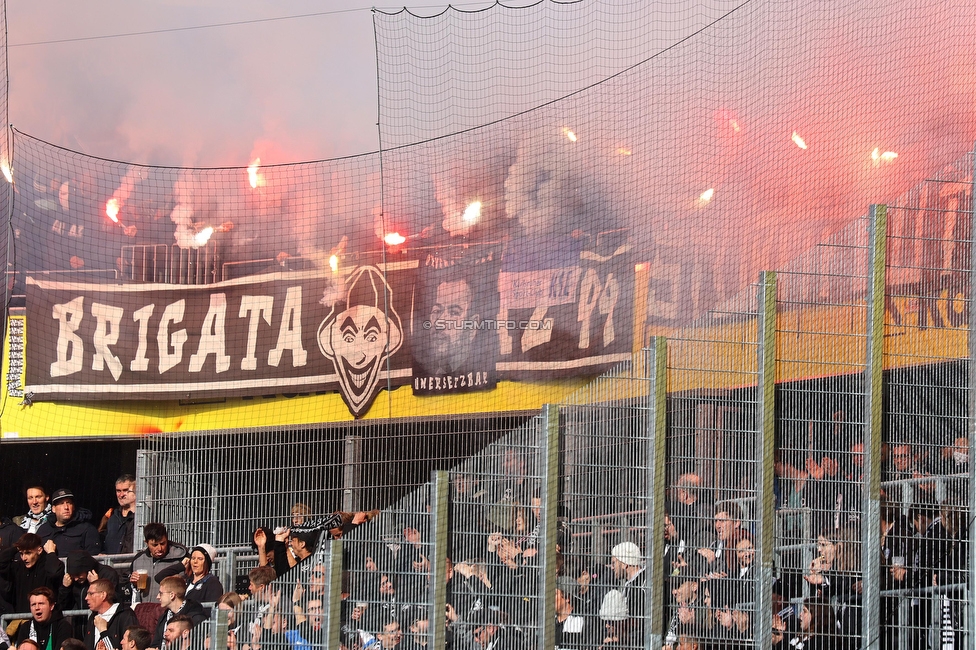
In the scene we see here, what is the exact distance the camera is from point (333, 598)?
6.66 meters

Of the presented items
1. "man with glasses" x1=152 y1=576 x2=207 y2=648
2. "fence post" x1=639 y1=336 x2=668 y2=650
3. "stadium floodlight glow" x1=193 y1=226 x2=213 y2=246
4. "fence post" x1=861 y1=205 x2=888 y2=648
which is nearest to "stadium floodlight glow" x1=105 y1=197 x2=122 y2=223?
"stadium floodlight glow" x1=193 y1=226 x2=213 y2=246

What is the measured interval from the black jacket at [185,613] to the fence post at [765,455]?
339 centimetres

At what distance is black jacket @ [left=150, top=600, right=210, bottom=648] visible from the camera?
7.46 metres

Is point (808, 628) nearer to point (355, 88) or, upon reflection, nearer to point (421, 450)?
point (421, 450)

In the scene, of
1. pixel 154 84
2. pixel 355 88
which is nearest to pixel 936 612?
pixel 355 88

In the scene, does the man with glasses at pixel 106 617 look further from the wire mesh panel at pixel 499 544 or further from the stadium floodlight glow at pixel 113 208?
the stadium floodlight glow at pixel 113 208

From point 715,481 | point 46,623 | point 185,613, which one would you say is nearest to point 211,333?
point 46,623

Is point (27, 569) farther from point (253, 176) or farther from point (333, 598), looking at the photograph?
point (253, 176)

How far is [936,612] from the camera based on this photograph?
6562mm

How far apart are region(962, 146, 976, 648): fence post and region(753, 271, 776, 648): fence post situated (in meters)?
Answer: 1.06

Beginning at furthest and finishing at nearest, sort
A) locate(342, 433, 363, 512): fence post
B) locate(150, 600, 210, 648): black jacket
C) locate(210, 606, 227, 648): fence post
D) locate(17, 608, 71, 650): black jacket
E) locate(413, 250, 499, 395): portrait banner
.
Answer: locate(413, 250, 499, 395): portrait banner → locate(342, 433, 363, 512): fence post → locate(17, 608, 71, 650): black jacket → locate(150, 600, 210, 648): black jacket → locate(210, 606, 227, 648): fence post

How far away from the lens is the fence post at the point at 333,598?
663 centimetres

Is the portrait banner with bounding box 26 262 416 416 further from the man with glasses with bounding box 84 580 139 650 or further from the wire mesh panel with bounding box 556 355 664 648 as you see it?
the wire mesh panel with bounding box 556 355 664 648

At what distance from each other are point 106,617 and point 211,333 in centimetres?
462
